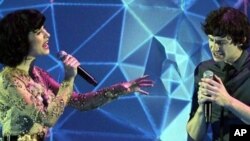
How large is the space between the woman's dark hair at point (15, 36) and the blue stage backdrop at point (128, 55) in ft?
3.38

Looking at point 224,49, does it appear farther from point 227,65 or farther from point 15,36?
point 15,36

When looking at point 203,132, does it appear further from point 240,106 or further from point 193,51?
point 193,51

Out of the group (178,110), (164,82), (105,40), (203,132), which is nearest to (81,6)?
(105,40)

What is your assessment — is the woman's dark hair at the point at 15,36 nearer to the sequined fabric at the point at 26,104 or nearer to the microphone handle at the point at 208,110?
the sequined fabric at the point at 26,104

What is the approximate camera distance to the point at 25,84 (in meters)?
1.87

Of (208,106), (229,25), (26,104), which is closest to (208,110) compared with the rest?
(208,106)

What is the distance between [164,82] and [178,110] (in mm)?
196

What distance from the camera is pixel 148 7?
2.96m

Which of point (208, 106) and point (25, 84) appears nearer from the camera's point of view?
point (208, 106)

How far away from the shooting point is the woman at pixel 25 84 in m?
1.83

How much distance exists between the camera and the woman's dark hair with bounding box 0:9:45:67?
1.88m

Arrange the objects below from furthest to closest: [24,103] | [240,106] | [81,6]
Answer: [81,6] → [24,103] → [240,106]

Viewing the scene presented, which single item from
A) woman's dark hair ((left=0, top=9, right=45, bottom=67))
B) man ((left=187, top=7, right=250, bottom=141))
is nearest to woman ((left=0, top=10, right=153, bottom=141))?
woman's dark hair ((left=0, top=9, right=45, bottom=67))

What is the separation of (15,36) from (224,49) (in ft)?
2.60
